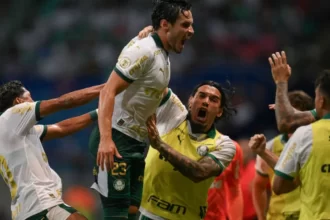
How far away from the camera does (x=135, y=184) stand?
5.66m

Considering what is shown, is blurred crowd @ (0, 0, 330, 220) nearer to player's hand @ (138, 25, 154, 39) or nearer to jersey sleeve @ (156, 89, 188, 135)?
jersey sleeve @ (156, 89, 188, 135)

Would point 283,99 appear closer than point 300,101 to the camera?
Yes

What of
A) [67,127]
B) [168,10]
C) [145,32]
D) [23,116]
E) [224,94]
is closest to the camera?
[168,10]

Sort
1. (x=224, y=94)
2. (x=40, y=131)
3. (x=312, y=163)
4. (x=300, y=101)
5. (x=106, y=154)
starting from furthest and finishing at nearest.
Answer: (x=300, y=101)
(x=224, y=94)
(x=40, y=131)
(x=312, y=163)
(x=106, y=154)

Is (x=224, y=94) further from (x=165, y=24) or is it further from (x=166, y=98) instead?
(x=165, y=24)

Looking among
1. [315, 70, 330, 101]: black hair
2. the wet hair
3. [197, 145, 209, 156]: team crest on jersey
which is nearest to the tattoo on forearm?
[197, 145, 209, 156]: team crest on jersey

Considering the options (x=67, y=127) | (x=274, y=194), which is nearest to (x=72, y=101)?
(x=67, y=127)

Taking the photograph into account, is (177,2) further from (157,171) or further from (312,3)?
(312,3)

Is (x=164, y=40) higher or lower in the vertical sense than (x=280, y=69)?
higher

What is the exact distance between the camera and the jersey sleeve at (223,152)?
6414mm

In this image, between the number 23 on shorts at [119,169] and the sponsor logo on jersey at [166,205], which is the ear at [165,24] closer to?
the number 23 on shorts at [119,169]

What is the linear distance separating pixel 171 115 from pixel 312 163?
1.50m

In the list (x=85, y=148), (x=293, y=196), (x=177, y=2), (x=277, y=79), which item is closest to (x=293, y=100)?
(x=293, y=196)

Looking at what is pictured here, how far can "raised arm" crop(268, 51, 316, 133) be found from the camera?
6000 millimetres
